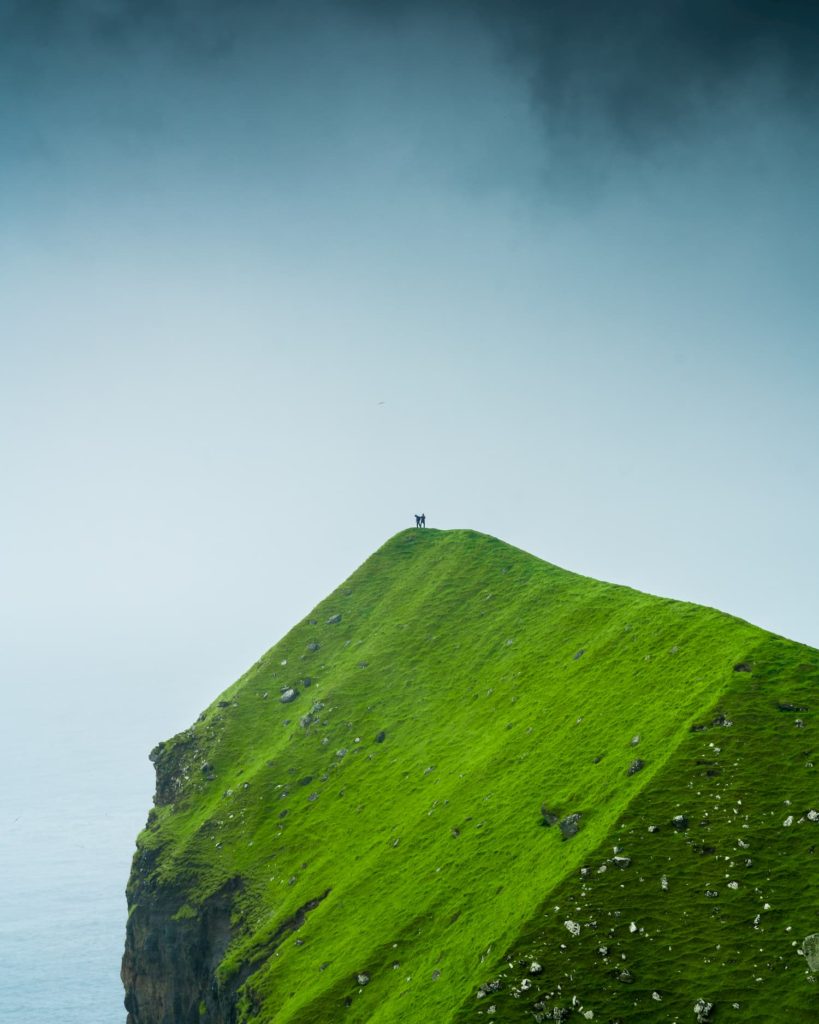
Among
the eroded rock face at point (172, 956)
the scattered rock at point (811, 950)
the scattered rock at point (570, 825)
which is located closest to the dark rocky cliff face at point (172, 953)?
the eroded rock face at point (172, 956)

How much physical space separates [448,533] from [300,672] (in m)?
29.7

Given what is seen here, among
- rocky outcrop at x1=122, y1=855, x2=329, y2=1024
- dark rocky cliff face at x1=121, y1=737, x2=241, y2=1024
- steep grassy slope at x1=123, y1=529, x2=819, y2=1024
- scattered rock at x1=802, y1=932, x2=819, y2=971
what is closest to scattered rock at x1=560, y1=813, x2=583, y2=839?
steep grassy slope at x1=123, y1=529, x2=819, y2=1024

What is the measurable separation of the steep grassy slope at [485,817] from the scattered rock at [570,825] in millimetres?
707

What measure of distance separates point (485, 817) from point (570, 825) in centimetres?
1113

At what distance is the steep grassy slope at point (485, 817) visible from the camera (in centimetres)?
5109

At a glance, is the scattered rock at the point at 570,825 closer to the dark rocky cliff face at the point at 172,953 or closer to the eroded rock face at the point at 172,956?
the dark rocky cliff face at the point at 172,953

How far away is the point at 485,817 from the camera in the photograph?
7169 cm

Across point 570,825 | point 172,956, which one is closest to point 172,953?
point 172,956

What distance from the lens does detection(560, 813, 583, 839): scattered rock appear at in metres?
61.4

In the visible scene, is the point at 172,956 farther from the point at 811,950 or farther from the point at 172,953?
the point at 811,950

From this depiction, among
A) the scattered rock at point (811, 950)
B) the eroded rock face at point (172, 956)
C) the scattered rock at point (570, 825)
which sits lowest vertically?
the eroded rock face at point (172, 956)

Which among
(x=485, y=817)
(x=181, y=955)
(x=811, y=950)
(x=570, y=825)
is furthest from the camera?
(x=181, y=955)

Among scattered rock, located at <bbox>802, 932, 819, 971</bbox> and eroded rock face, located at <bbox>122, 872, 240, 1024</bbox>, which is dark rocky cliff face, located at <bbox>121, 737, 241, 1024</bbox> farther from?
scattered rock, located at <bbox>802, 932, 819, 971</bbox>

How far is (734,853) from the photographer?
5350 centimetres
